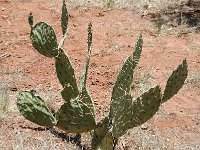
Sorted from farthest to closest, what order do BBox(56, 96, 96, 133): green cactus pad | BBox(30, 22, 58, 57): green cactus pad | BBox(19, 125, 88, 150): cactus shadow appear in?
BBox(19, 125, 88, 150): cactus shadow, BBox(30, 22, 58, 57): green cactus pad, BBox(56, 96, 96, 133): green cactus pad

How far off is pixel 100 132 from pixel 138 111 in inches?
15.1

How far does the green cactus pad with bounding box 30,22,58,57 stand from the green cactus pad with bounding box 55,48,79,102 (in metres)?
0.06

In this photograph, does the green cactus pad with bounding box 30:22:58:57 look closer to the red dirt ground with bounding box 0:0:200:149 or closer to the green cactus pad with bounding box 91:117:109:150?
the green cactus pad with bounding box 91:117:109:150

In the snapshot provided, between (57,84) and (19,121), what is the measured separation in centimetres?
86

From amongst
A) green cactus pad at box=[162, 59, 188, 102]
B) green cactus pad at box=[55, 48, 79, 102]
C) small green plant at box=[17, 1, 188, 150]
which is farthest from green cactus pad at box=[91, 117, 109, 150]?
green cactus pad at box=[162, 59, 188, 102]

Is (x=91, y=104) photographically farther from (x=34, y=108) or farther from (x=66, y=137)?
(x=66, y=137)

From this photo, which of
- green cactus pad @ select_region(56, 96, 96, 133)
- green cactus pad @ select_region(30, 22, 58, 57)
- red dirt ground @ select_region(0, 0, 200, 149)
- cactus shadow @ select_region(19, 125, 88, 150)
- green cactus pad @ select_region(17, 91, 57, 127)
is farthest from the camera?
red dirt ground @ select_region(0, 0, 200, 149)

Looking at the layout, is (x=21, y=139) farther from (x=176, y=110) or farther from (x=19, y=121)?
(x=176, y=110)

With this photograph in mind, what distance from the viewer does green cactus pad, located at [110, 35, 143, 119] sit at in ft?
8.29

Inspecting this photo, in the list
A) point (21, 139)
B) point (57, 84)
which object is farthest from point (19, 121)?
point (57, 84)

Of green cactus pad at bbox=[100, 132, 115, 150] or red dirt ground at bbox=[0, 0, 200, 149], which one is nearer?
green cactus pad at bbox=[100, 132, 115, 150]

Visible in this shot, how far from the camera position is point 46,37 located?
2.62m

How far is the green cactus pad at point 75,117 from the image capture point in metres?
2.39

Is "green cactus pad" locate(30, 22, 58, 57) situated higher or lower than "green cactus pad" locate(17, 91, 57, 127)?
higher
